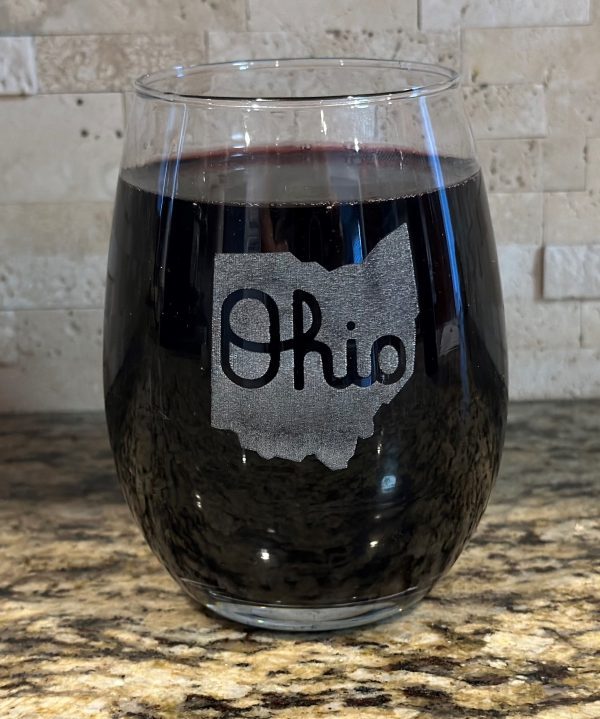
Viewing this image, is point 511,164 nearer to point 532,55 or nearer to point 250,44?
point 532,55

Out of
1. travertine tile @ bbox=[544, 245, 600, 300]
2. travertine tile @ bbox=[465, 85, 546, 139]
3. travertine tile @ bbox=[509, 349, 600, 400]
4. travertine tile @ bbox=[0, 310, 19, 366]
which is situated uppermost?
travertine tile @ bbox=[465, 85, 546, 139]

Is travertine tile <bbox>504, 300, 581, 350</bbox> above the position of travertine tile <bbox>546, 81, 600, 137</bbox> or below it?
below

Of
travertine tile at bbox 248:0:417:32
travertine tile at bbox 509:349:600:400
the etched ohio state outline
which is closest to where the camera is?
the etched ohio state outline

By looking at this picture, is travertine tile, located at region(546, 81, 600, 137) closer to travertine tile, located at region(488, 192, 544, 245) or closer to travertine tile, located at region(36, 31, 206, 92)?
travertine tile, located at region(488, 192, 544, 245)

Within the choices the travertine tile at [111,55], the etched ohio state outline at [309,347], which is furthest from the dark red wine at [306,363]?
the travertine tile at [111,55]

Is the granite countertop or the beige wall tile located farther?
the beige wall tile

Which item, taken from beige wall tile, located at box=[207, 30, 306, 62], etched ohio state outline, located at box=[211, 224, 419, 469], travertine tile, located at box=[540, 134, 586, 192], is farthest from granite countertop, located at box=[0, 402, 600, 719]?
beige wall tile, located at box=[207, 30, 306, 62]
